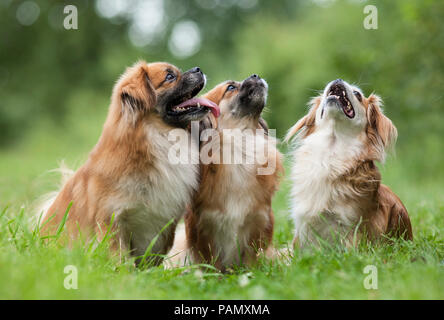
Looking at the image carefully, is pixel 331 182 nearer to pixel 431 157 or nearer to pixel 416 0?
pixel 416 0

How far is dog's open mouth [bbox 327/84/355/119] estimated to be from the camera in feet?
13.5

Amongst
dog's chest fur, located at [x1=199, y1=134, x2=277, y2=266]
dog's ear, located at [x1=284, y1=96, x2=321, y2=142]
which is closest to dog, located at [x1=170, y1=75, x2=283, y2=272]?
dog's chest fur, located at [x1=199, y1=134, x2=277, y2=266]

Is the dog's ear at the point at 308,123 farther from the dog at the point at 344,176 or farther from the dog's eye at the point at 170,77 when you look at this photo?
the dog's eye at the point at 170,77

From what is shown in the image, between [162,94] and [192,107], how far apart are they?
0.94 ft

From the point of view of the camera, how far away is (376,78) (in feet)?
28.9

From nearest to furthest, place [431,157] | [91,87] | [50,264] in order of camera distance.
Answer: [50,264] → [431,157] → [91,87]

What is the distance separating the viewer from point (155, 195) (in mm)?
3539

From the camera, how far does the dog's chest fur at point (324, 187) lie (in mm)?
3754

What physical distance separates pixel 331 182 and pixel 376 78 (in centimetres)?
572

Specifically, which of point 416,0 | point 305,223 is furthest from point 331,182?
point 416,0

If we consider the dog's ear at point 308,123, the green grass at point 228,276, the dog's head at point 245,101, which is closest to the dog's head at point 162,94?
the dog's head at point 245,101

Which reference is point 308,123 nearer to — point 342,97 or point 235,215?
point 342,97

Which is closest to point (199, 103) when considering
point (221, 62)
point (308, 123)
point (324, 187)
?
point (308, 123)

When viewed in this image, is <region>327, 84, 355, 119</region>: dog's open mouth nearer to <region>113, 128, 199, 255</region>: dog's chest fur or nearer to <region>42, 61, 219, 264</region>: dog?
<region>42, 61, 219, 264</region>: dog
